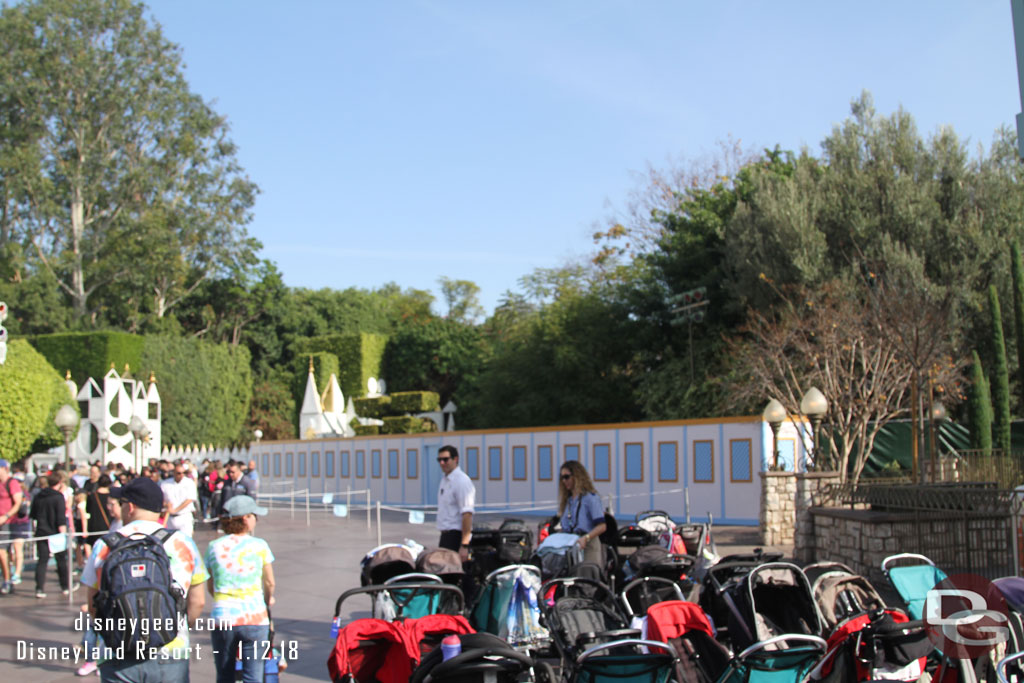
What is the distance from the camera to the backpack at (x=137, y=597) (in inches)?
173

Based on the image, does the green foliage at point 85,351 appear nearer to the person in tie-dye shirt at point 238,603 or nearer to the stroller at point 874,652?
the person in tie-dye shirt at point 238,603

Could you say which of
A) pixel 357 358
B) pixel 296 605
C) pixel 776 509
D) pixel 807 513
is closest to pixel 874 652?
pixel 296 605

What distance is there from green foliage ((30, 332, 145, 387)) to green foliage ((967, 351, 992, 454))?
3600 cm

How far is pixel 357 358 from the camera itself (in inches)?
2051

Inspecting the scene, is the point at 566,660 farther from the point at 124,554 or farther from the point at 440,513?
the point at 440,513

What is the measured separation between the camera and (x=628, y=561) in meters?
7.86

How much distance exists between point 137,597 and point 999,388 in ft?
81.6

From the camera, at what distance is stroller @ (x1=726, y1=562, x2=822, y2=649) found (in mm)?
5785

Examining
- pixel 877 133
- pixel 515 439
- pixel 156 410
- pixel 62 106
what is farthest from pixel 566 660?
pixel 62 106

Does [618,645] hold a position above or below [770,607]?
above

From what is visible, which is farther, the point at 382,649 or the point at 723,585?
the point at 723,585

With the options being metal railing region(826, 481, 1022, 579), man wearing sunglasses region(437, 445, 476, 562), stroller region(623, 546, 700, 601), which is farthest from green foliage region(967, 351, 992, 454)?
man wearing sunglasses region(437, 445, 476, 562)

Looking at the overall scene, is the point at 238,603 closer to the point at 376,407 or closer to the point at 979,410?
the point at 979,410

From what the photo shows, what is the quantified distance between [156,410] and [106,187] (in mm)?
15124
